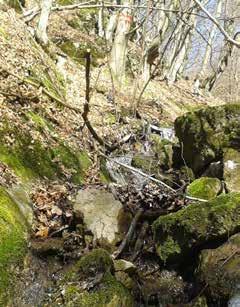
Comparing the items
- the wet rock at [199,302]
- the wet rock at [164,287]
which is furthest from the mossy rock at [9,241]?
the wet rock at [199,302]

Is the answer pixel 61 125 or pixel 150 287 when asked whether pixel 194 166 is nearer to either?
pixel 61 125

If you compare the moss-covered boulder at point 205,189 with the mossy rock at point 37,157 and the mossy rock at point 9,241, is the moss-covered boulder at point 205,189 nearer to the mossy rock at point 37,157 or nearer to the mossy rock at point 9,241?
the mossy rock at point 37,157

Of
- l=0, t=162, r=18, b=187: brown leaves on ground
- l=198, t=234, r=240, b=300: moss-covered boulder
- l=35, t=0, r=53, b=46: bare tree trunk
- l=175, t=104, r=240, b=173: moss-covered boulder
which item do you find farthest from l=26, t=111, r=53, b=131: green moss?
l=35, t=0, r=53, b=46: bare tree trunk

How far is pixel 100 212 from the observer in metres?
6.01

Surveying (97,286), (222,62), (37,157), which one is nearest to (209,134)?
(37,157)

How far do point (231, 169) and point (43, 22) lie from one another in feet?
22.3

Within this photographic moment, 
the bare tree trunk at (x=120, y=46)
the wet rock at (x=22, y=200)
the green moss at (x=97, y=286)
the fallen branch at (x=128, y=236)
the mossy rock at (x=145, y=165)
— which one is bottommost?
the mossy rock at (x=145, y=165)

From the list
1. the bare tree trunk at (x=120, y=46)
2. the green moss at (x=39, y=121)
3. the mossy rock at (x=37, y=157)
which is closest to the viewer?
the mossy rock at (x=37, y=157)

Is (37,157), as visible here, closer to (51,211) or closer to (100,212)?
(51,211)

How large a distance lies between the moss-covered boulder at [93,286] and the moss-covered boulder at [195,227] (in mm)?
1158

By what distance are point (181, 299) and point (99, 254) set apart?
1153mm

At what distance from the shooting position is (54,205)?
6086 millimetres

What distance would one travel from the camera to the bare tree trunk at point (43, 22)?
39.0 feet

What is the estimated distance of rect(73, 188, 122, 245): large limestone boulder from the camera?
5746 mm
